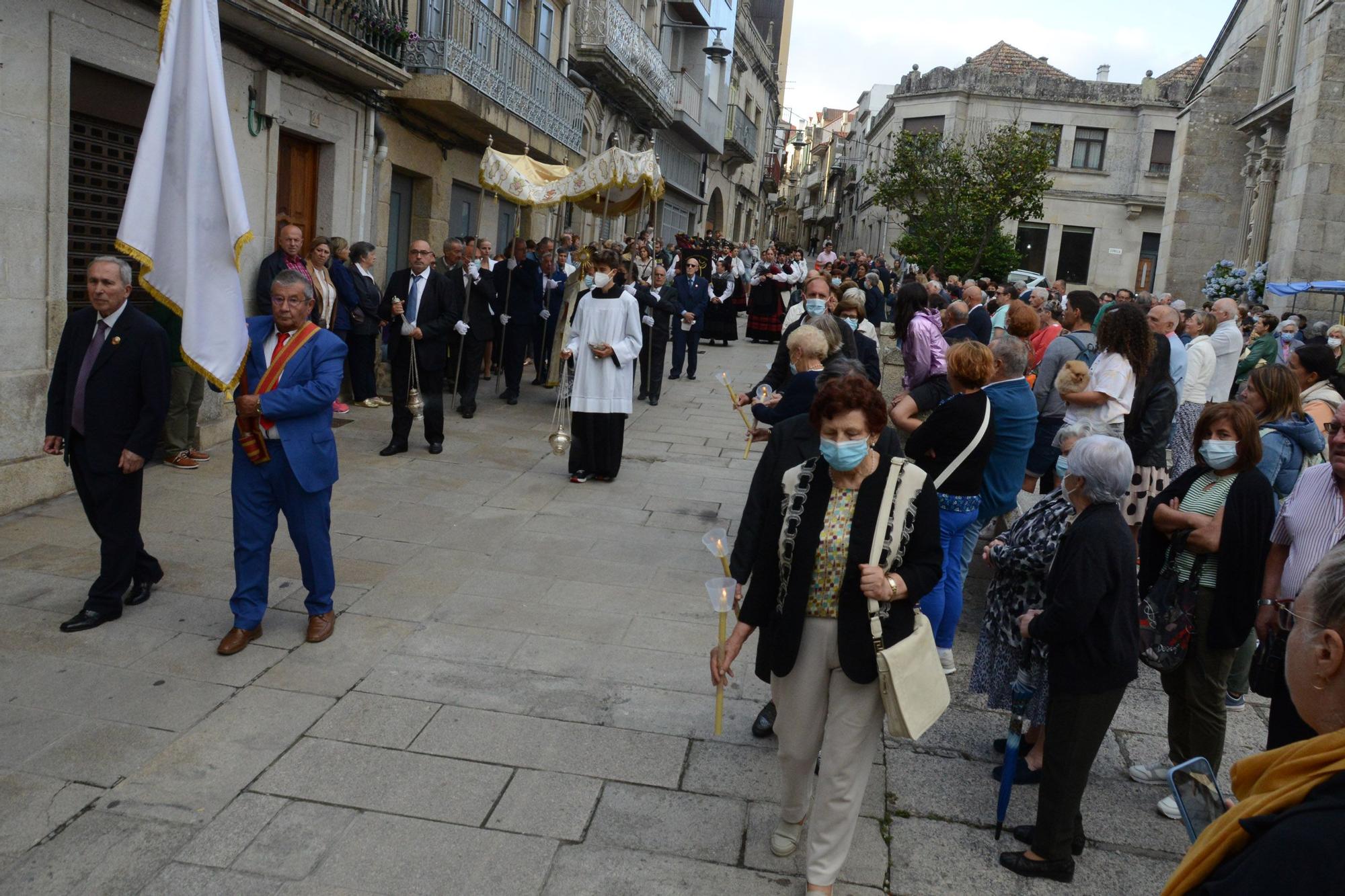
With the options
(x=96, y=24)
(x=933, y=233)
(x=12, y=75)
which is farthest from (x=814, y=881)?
(x=933, y=233)

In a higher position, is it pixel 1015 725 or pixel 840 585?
pixel 840 585

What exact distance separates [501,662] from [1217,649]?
10.2 ft

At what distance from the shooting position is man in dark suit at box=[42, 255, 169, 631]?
17.2 ft

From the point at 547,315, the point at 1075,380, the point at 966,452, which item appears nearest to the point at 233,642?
the point at 966,452

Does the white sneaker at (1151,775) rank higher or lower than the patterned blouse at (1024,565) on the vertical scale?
lower

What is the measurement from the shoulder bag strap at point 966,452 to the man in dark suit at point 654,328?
7167 mm

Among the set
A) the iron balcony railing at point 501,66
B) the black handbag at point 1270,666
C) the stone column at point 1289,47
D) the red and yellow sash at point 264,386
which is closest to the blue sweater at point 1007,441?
the black handbag at point 1270,666

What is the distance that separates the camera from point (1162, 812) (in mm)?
4262

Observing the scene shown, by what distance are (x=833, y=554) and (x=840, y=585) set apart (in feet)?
0.32

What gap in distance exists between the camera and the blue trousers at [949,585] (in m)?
5.32

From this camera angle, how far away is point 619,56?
66.3 ft

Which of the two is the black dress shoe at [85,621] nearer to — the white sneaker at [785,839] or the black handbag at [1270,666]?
the white sneaker at [785,839]

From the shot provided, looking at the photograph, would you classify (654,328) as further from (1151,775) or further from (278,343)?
(1151,775)

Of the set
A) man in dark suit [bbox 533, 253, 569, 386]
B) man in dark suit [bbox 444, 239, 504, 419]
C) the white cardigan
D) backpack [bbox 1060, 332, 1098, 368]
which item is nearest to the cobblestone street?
backpack [bbox 1060, 332, 1098, 368]
